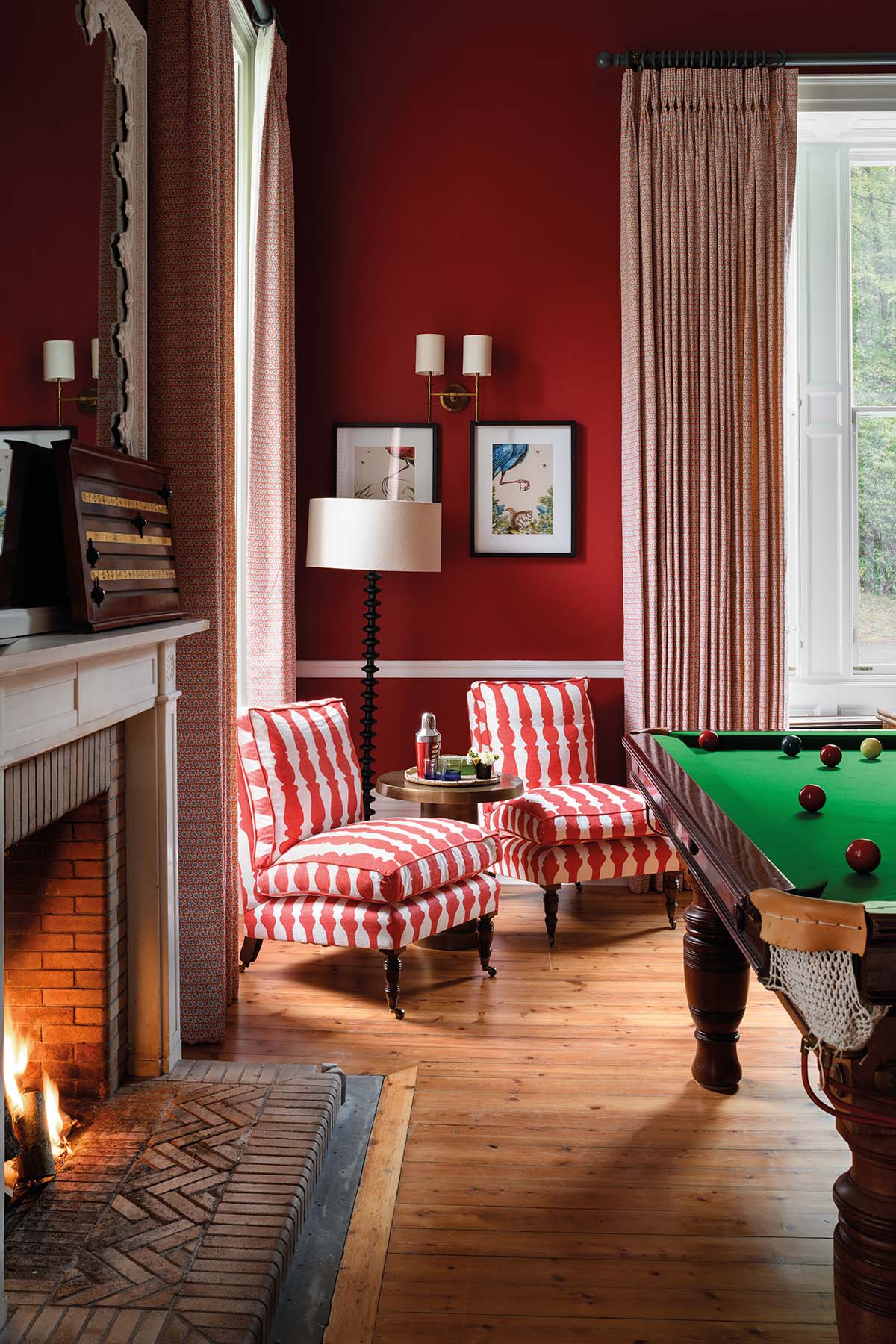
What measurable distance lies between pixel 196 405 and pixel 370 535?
1121mm

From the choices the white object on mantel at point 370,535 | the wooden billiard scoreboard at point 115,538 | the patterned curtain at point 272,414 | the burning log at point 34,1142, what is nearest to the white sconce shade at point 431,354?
the patterned curtain at point 272,414

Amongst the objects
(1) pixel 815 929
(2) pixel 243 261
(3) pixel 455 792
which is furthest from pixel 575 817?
(1) pixel 815 929

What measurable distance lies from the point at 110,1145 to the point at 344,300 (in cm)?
382

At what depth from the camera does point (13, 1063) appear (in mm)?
2592

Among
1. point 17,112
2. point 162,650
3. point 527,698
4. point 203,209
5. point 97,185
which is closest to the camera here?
point 17,112

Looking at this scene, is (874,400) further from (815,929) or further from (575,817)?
(815,929)

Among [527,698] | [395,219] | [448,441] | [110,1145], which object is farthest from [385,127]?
[110,1145]

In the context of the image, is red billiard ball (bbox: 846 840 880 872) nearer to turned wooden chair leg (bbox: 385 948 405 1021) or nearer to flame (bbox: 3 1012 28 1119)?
flame (bbox: 3 1012 28 1119)

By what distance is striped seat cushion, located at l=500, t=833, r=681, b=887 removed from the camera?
14.4 feet

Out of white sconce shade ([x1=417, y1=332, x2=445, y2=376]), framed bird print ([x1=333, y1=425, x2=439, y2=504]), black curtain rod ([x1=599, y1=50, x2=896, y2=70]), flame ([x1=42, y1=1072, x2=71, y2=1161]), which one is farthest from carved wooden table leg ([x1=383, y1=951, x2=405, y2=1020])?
black curtain rod ([x1=599, y1=50, x2=896, y2=70])

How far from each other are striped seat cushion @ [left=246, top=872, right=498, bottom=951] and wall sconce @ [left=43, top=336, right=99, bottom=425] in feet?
5.80

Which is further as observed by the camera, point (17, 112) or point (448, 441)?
point (448, 441)

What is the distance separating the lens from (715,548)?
519 cm

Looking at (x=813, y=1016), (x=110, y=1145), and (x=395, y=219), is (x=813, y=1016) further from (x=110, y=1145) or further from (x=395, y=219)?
(x=395, y=219)
